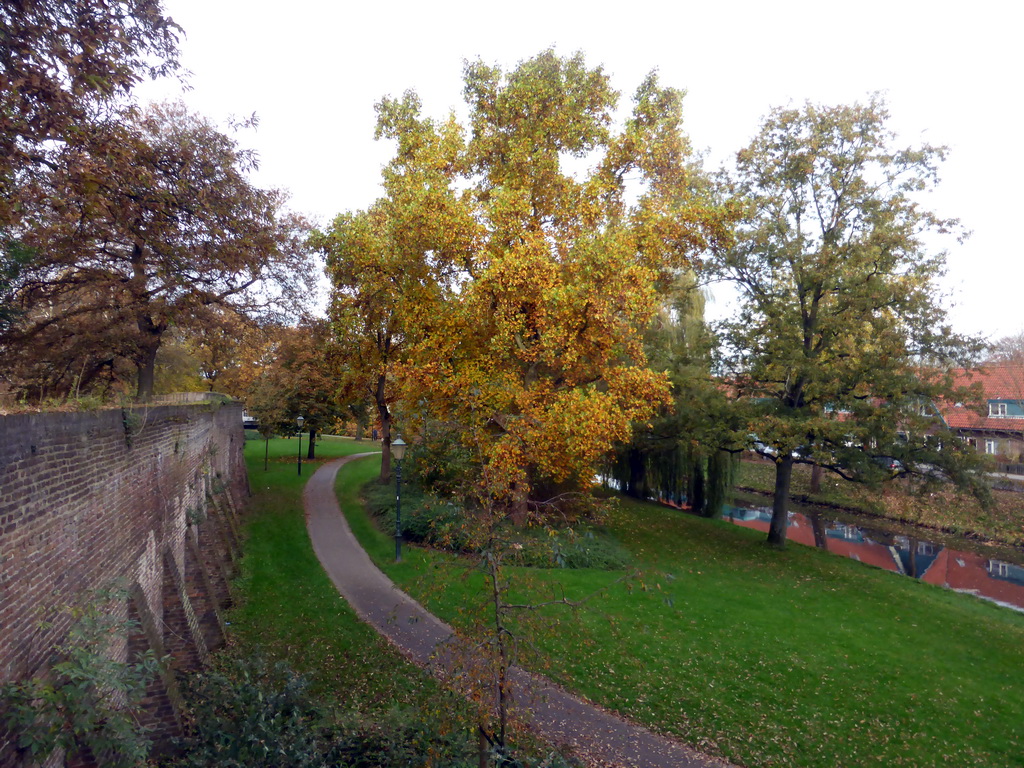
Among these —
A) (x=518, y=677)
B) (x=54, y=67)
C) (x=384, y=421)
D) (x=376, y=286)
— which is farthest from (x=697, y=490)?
(x=54, y=67)

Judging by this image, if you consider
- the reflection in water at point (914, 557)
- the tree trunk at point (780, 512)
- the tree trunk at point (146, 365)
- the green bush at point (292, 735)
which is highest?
the tree trunk at point (146, 365)

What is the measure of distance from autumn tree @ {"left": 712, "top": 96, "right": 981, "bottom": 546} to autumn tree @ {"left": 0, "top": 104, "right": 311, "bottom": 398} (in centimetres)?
1253

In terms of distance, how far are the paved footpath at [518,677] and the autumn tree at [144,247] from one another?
5792 millimetres

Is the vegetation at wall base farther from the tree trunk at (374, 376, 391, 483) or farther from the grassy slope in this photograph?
the tree trunk at (374, 376, 391, 483)

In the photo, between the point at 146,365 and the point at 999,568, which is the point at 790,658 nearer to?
the point at 999,568

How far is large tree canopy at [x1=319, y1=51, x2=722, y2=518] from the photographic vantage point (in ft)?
44.9

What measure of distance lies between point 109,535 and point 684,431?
15291mm

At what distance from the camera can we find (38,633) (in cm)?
491

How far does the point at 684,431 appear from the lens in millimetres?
18469

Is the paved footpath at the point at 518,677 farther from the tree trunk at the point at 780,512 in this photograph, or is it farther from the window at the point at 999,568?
the window at the point at 999,568

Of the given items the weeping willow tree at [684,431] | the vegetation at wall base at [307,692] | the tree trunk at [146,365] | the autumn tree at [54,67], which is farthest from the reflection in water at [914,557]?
the autumn tree at [54,67]

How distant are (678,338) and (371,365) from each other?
11.0 metres

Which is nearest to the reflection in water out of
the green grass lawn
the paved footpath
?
the green grass lawn

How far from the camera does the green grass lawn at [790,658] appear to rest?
27.0 ft
